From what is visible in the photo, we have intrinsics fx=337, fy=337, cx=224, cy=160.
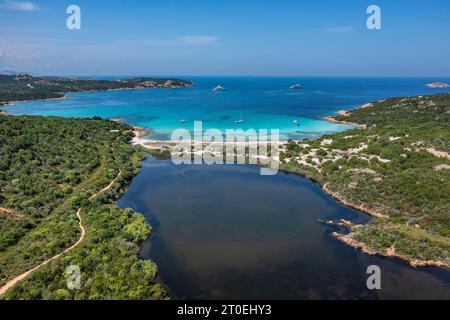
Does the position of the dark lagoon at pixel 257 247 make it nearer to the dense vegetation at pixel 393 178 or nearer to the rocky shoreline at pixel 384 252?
the rocky shoreline at pixel 384 252

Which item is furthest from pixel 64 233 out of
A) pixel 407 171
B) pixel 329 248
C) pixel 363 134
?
pixel 363 134

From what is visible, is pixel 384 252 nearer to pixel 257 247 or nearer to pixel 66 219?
pixel 257 247

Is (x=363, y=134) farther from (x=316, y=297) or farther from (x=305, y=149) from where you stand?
(x=316, y=297)

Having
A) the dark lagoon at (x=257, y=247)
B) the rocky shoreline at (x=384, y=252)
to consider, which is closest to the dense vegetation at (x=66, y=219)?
the dark lagoon at (x=257, y=247)

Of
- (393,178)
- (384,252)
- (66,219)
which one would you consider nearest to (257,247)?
(384,252)

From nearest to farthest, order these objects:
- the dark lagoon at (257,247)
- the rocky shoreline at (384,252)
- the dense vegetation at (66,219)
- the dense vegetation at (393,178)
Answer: the dense vegetation at (66,219) < the dark lagoon at (257,247) < the rocky shoreline at (384,252) < the dense vegetation at (393,178)
